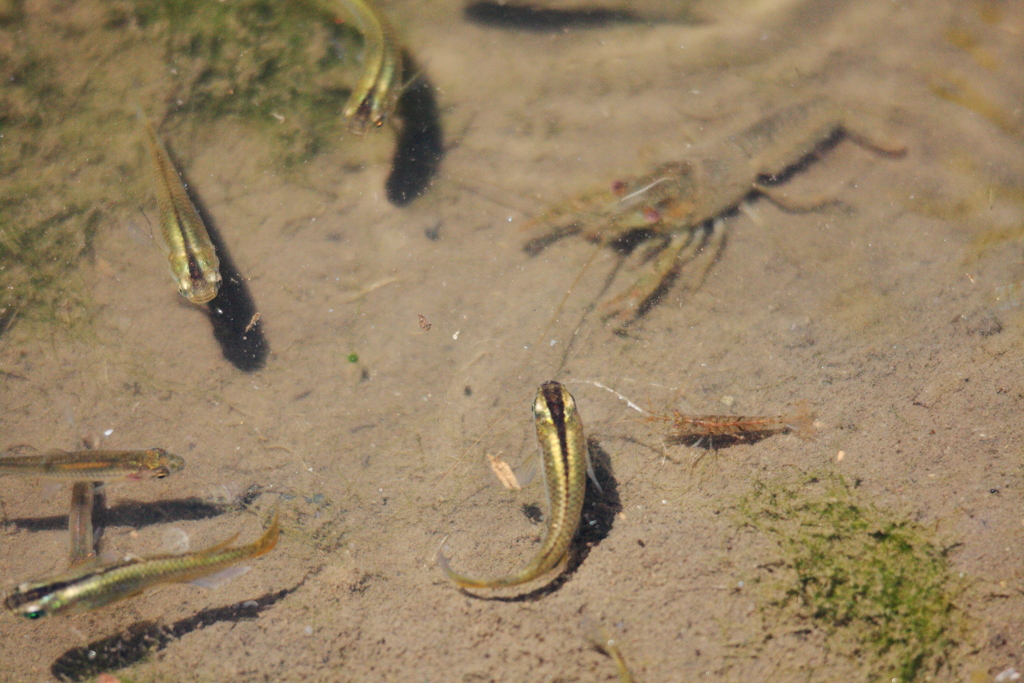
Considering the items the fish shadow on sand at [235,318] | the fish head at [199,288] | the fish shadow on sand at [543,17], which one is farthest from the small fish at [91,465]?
the fish shadow on sand at [543,17]

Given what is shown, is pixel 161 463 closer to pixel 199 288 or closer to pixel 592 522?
pixel 199 288

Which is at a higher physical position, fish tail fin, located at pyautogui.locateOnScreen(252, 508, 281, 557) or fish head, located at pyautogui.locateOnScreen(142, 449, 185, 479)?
fish tail fin, located at pyautogui.locateOnScreen(252, 508, 281, 557)

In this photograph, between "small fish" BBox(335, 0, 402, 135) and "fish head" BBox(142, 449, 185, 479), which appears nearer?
"fish head" BBox(142, 449, 185, 479)

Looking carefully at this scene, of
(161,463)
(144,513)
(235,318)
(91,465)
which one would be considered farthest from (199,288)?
(144,513)

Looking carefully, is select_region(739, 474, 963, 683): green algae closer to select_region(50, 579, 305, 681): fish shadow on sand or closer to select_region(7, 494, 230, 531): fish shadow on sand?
select_region(50, 579, 305, 681): fish shadow on sand

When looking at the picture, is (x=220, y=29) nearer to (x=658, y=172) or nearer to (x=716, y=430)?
(x=658, y=172)

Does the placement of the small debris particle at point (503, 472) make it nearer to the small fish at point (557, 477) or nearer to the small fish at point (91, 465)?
the small fish at point (557, 477)

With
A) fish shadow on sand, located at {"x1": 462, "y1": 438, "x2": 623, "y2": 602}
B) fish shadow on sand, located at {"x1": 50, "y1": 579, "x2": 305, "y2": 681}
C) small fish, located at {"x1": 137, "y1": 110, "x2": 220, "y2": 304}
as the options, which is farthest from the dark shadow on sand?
fish shadow on sand, located at {"x1": 462, "y1": 438, "x2": 623, "y2": 602}
